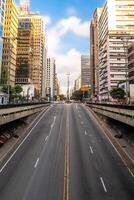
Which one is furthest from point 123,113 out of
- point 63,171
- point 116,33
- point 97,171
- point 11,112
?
point 116,33

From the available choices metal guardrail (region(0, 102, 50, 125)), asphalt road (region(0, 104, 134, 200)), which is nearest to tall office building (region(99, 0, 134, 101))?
metal guardrail (region(0, 102, 50, 125))

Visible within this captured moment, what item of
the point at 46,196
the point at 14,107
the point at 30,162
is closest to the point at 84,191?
the point at 46,196

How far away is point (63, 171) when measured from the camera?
102 feet

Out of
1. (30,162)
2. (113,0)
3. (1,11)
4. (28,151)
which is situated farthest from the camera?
(113,0)

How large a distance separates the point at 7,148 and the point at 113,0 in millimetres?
157885

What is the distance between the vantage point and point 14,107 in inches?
1937

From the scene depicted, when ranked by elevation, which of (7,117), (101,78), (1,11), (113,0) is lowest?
(7,117)

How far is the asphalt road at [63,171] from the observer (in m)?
24.2

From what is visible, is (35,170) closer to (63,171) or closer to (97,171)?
(63,171)

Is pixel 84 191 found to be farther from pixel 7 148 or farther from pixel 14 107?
pixel 14 107

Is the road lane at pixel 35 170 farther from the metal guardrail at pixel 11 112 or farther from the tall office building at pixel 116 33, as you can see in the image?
the tall office building at pixel 116 33

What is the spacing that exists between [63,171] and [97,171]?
13.3 feet

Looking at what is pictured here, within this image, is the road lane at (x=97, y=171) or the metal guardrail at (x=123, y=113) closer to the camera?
the road lane at (x=97, y=171)

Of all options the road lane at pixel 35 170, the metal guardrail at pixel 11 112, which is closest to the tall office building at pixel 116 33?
the metal guardrail at pixel 11 112
